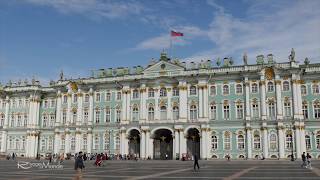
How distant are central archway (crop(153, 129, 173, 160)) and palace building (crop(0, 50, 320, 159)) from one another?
0.20 m

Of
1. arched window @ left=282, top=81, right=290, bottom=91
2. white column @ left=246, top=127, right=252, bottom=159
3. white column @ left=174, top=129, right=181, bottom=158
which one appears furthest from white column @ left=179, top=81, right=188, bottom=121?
arched window @ left=282, top=81, right=290, bottom=91

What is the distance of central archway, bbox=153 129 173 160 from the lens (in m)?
78.3

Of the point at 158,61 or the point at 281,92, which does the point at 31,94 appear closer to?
the point at 158,61

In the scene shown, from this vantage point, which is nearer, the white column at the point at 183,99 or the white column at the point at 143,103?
the white column at the point at 183,99

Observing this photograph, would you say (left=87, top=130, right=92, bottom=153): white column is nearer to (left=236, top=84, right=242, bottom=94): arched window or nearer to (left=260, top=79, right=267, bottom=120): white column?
(left=236, top=84, right=242, bottom=94): arched window

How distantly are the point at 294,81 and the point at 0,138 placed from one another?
64937mm

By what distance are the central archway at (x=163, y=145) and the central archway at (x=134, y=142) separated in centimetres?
376

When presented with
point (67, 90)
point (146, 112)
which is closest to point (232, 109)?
point (146, 112)

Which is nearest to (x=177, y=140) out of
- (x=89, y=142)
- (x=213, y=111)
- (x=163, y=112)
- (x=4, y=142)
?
(x=163, y=112)

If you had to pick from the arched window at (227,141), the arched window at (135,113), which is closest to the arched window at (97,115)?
the arched window at (135,113)

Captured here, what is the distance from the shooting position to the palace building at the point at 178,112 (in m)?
68.6

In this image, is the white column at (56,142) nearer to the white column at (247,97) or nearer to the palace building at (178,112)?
the palace building at (178,112)

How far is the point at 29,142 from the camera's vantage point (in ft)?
289

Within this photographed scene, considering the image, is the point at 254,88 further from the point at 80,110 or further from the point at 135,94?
the point at 80,110
